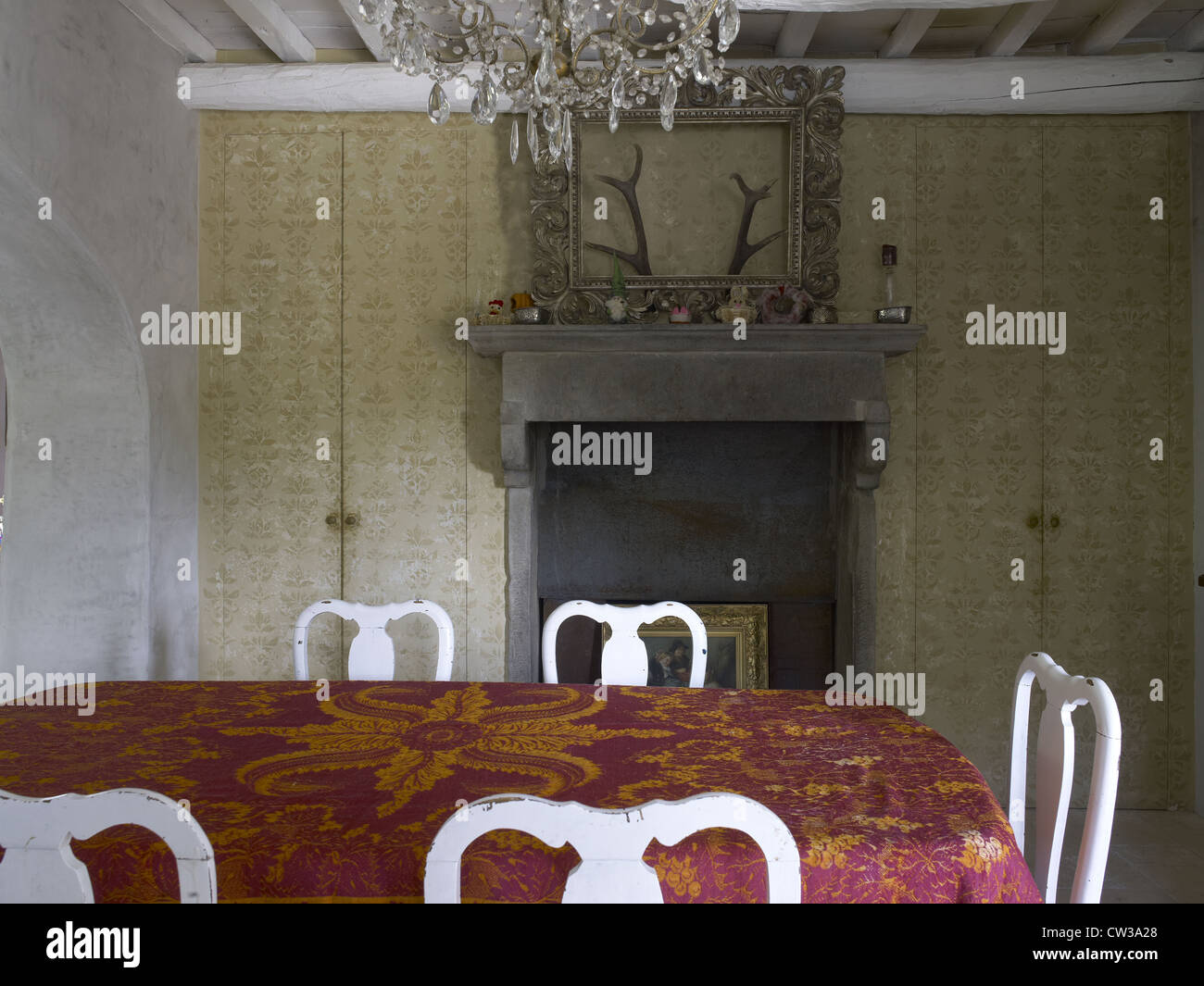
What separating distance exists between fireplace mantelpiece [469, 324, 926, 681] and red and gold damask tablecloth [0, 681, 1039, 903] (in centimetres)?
144

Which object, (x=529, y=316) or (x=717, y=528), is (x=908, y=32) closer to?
(x=529, y=316)

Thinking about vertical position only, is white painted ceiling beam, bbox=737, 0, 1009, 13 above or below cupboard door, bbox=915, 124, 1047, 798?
above

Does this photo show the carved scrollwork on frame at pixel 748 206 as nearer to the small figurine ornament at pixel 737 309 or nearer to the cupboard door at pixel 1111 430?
the small figurine ornament at pixel 737 309

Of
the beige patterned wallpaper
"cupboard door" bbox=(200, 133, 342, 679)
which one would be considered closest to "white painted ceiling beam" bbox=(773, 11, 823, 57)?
the beige patterned wallpaper

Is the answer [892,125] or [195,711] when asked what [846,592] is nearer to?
[892,125]

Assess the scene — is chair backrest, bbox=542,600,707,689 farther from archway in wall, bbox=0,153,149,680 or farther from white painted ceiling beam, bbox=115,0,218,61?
white painted ceiling beam, bbox=115,0,218,61

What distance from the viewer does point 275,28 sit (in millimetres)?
3363

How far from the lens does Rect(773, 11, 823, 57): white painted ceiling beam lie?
10.8 ft

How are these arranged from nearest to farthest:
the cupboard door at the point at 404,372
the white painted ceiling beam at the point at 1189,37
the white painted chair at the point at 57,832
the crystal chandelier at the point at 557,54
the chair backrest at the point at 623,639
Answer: the white painted chair at the point at 57,832
the crystal chandelier at the point at 557,54
the chair backrest at the point at 623,639
the white painted ceiling beam at the point at 1189,37
the cupboard door at the point at 404,372

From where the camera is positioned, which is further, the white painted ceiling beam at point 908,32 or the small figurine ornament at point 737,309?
the small figurine ornament at point 737,309

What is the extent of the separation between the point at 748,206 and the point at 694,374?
745mm

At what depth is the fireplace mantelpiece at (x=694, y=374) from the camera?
3434mm

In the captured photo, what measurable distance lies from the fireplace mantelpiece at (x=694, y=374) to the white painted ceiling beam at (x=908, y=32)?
1.10 metres

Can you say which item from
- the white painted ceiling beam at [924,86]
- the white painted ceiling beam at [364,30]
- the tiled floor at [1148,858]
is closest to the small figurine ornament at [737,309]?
the white painted ceiling beam at [924,86]
